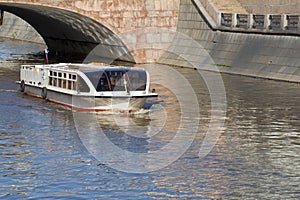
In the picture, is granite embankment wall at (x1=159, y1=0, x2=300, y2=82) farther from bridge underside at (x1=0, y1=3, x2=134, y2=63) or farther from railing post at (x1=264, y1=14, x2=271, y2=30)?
bridge underside at (x1=0, y1=3, x2=134, y2=63)

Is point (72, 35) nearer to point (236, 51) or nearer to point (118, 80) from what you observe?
point (236, 51)

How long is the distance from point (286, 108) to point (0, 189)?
72.4 ft

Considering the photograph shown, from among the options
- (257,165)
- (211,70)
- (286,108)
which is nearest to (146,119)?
(286,108)

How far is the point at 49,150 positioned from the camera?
33.9m

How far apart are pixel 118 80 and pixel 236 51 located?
20746 mm

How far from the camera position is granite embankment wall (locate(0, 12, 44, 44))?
107938 mm

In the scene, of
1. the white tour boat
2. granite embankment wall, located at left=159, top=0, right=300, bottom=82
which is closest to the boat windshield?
the white tour boat

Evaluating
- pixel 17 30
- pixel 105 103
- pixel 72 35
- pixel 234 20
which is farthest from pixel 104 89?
pixel 17 30

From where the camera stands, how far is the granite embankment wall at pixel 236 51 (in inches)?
2254

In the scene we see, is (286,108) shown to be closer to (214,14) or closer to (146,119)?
(146,119)

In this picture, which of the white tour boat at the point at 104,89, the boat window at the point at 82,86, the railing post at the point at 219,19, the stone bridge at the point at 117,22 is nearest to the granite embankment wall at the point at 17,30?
the stone bridge at the point at 117,22

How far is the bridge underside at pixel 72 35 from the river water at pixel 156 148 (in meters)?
22.8

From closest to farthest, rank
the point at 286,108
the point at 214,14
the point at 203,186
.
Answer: the point at 203,186
the point at 286,108
the point at 214,14

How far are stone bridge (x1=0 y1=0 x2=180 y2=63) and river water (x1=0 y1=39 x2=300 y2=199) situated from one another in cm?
2027
